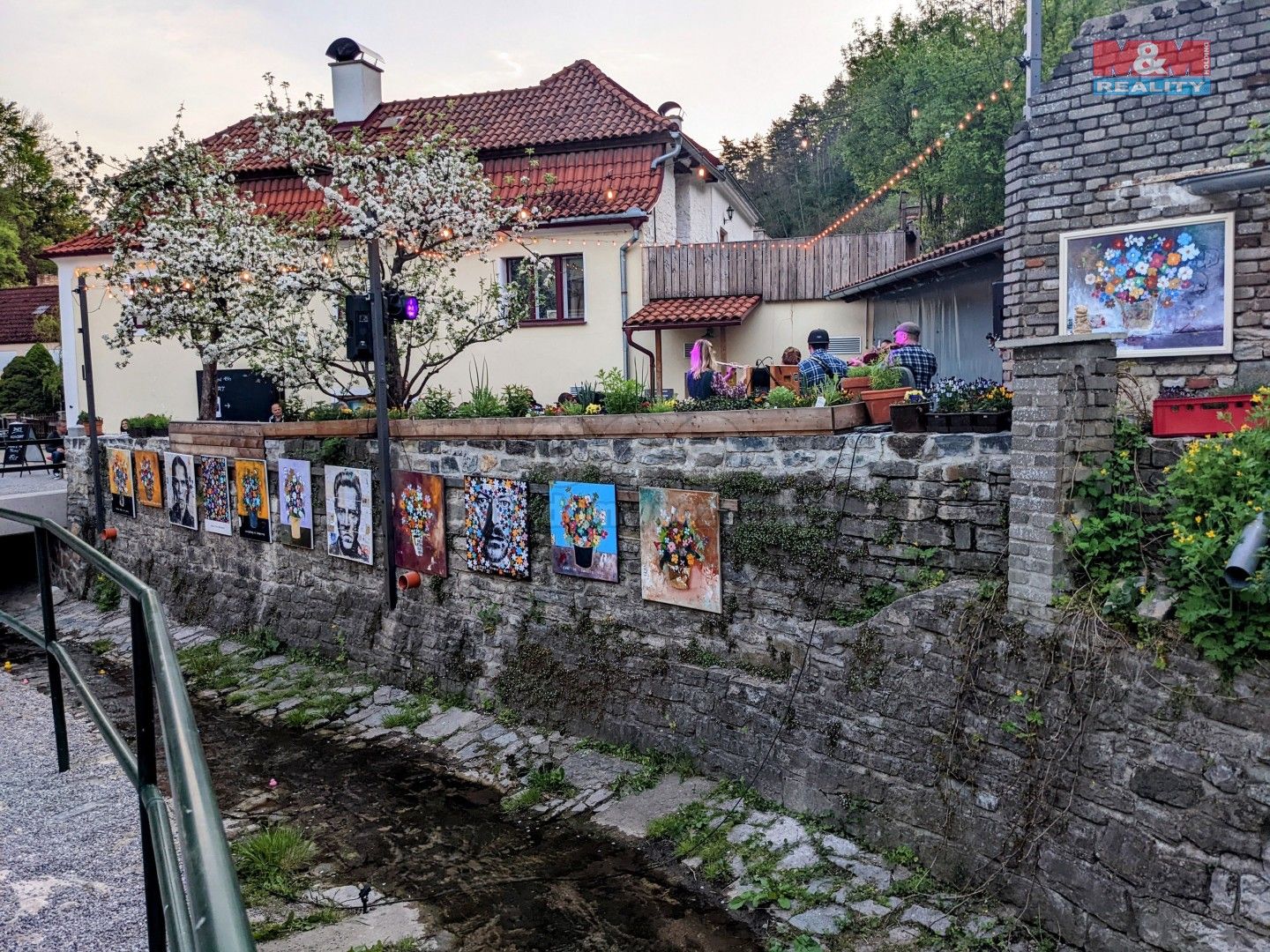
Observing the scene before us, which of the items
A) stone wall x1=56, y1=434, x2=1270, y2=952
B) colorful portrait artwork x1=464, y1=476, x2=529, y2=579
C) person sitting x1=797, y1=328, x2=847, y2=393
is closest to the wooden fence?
person sitting x1=797, y1=328, x2=847, y2=393

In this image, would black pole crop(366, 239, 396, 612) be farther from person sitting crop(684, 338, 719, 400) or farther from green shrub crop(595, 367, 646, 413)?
person sitting crop(684, 338, 719, 400)

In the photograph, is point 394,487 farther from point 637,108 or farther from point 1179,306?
point 637,108

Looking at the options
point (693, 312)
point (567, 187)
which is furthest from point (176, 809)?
point (567, 187)

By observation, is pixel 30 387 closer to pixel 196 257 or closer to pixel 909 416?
pixel 196 257

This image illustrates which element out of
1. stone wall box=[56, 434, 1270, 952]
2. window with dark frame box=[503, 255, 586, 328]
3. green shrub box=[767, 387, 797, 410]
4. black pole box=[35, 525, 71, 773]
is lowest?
stone wall box=[56, 434, 1270, 952]

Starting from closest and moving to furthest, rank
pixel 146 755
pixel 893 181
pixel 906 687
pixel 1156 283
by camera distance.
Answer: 1. pixel 146 755
2. pixel 906 687
3. pixel 1156 283
4. pixel 893 181

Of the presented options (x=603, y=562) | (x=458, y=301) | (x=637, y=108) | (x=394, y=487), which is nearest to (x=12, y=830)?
(x=603, y=562)

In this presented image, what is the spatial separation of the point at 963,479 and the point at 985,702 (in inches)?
53.8

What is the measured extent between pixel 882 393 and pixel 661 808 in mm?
3374

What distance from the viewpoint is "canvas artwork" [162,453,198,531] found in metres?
13.5

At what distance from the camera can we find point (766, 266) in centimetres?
1691

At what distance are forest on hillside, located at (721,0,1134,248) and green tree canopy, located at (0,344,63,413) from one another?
22742 millimetres

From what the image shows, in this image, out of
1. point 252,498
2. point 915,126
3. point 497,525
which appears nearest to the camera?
point 497,525

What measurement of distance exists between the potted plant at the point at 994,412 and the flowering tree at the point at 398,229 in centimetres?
791
